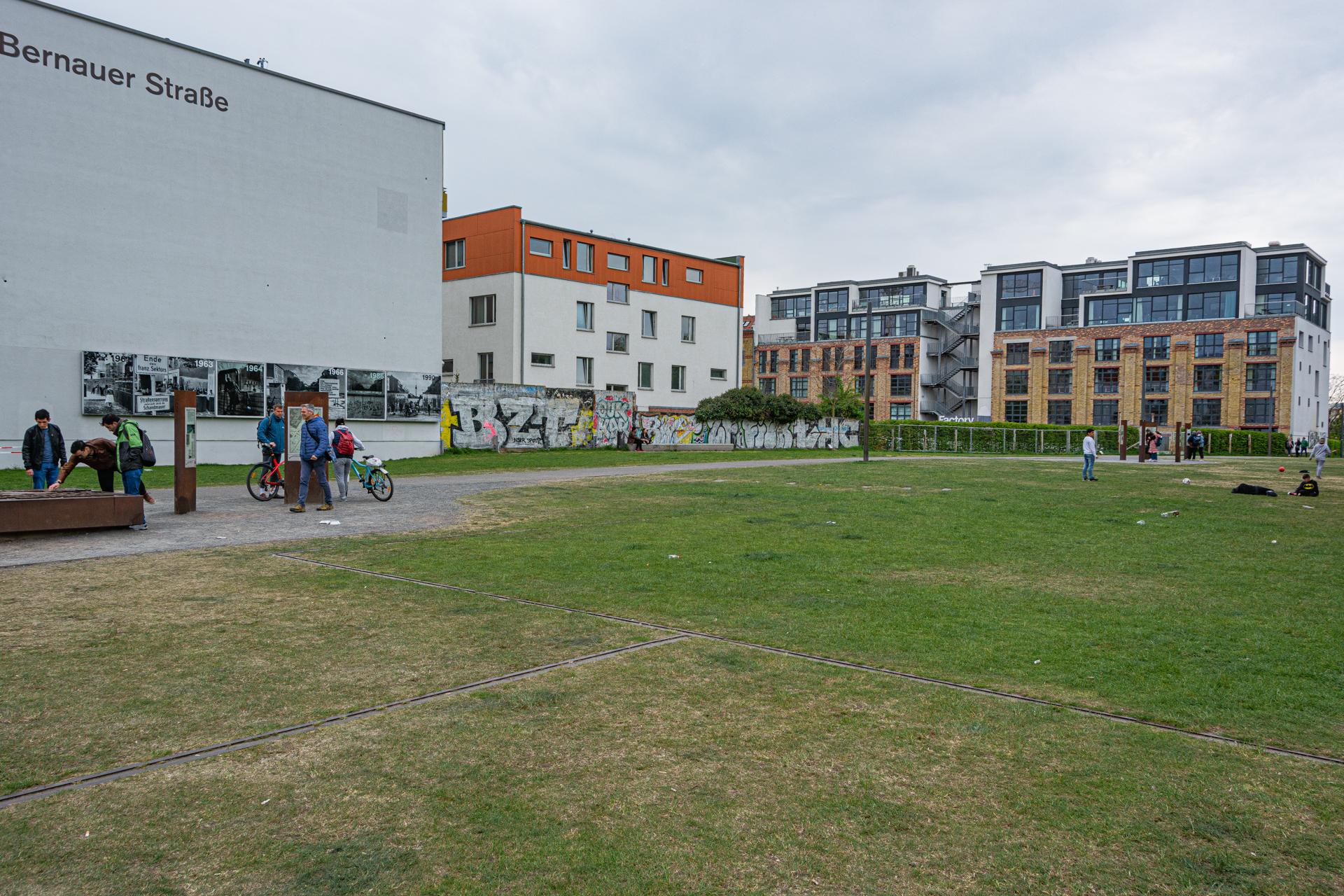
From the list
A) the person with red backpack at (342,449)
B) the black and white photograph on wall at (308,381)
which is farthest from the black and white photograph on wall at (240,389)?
the person with red backpack at (342,449)

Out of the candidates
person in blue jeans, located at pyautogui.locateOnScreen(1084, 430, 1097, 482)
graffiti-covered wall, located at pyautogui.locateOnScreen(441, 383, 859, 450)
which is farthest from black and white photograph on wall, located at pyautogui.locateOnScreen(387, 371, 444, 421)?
person in blue jeans, located at pyautogui.locateOnScreen(1084, 430, 1097, 482)

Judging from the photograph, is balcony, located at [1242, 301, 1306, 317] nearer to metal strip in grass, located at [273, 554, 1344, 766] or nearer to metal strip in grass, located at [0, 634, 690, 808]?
metal strip in grass, located at [273, 554, 1344, 766]

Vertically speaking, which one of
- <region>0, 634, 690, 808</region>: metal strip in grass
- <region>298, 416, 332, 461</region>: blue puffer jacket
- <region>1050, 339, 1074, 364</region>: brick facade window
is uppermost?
<region>1050, 339, 1074, 364</region>: brick facade window

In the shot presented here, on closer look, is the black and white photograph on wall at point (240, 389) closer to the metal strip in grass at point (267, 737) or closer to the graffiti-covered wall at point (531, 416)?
the graffiti-covered wall at point (531, 416)

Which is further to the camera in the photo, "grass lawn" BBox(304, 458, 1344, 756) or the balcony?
the balcony

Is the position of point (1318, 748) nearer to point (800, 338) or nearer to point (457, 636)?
point (457, 636)

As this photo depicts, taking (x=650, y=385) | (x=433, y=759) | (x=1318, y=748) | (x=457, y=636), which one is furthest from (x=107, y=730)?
(x=650, y=385)

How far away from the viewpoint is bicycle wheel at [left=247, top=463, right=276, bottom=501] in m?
17.0

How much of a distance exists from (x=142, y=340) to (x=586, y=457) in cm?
1547

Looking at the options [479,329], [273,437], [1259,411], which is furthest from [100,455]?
[1259,411]

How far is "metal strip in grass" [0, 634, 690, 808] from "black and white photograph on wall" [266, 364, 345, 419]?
25758 millimetres

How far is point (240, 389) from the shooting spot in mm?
29016

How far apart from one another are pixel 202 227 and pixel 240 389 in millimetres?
5074

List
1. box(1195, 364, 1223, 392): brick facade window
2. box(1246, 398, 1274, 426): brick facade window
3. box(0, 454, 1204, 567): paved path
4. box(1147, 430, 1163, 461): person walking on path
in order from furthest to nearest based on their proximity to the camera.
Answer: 1. box(1195, 364, 1223, 392): brick facade window
2. box(1246, 398, 1274, 426): brick facade window
3. box(1147, 430, 1163, 461): person walking on path
4. box(0, 454, 1204, 567): paved path
